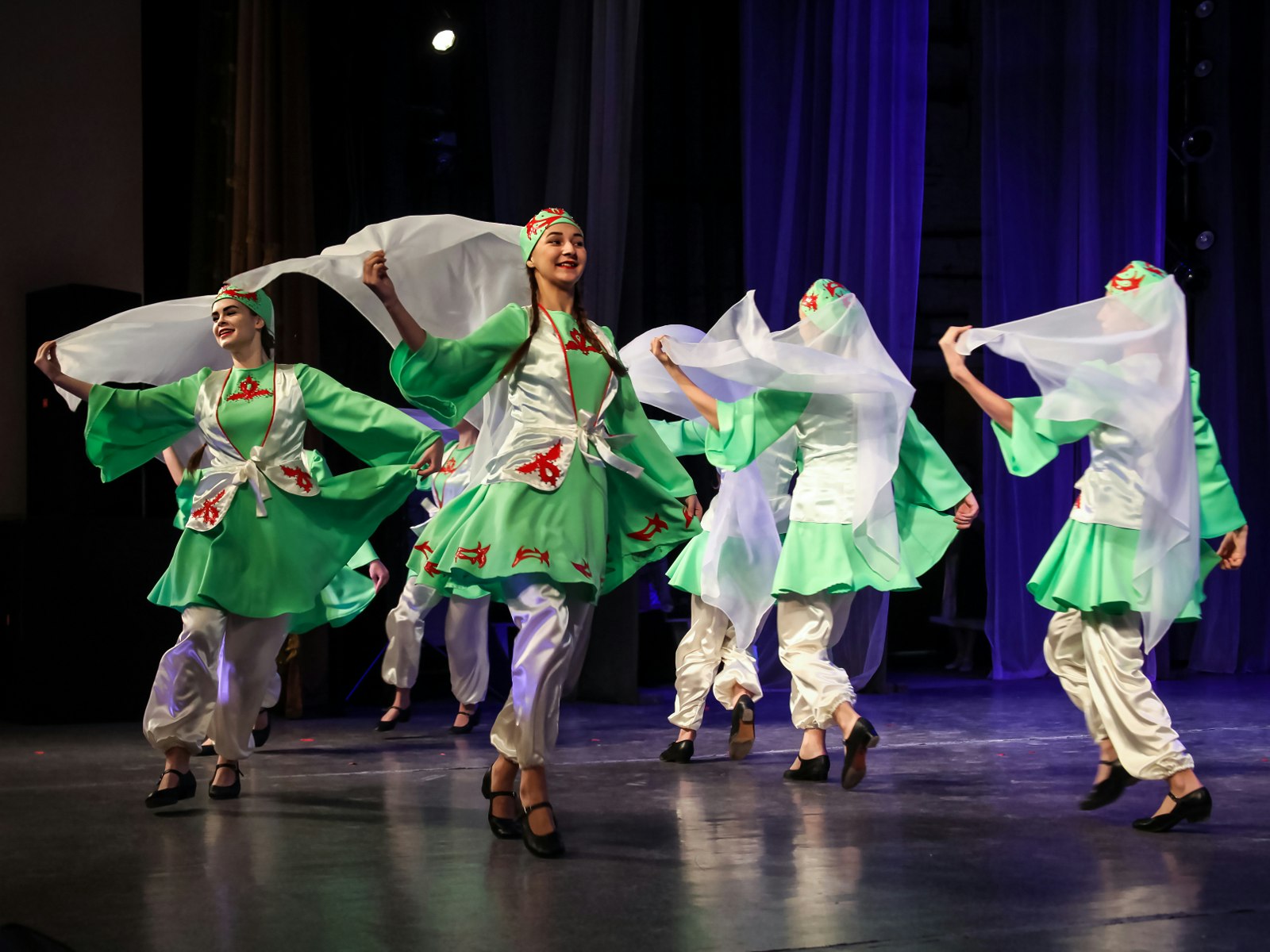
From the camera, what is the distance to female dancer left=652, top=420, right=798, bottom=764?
4422 millimetres

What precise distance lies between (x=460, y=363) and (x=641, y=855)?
1.11m

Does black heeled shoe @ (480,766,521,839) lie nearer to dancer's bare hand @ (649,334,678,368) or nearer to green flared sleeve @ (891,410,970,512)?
dancer's bare hand @ (649,334,678,368)

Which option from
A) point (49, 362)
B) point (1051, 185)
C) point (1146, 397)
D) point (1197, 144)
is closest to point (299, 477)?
point (49, 362)

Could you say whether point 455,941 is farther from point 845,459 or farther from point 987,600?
point 987,600

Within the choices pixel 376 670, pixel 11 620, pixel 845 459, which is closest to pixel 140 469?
pixel 11 620

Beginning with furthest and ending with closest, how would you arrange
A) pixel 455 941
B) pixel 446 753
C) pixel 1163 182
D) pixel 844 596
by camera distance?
pixel 1163 182
pixel 446 753
pixel 844 596
pixel 455 941

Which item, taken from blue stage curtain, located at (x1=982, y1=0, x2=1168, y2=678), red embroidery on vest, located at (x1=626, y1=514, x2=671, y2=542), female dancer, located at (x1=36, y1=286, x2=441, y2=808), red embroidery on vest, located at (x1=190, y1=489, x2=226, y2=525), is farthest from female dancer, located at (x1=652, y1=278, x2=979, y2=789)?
blue stage curtain, located at (x1=982, y1=0, x2=1168, y2=678)

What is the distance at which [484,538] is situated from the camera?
3.03 m

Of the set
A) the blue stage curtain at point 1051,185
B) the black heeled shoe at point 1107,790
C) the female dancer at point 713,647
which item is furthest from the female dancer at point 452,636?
the blue stage curtain at point 1051,185

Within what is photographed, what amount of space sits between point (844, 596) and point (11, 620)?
3377mm

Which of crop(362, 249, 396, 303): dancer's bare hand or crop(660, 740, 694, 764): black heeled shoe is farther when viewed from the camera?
crop(660, 740, 694, 764): black heeled shoe

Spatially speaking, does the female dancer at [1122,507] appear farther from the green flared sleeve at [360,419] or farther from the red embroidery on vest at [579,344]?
the green flared sleeve at [360,419]

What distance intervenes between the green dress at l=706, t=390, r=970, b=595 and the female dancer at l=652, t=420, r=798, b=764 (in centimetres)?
36

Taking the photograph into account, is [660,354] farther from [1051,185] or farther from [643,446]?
[1051,185]
